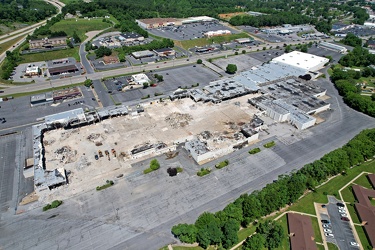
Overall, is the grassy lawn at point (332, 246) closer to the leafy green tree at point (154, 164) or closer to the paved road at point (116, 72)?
the leafy green tree at point (154, 164)

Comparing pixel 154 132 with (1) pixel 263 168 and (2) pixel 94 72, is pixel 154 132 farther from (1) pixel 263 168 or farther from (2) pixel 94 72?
(2) pixel 94 72

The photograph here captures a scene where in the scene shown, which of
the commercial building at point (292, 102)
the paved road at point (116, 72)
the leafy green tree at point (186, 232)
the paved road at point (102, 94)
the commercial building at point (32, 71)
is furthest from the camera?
the commercial building at point (32, 71)

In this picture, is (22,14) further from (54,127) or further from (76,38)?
(54,127)

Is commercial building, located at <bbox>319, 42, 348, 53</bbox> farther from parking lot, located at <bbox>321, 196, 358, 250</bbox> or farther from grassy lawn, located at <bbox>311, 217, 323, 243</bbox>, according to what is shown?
grassy lawn, located at <bbox>311, 217, 323, 243</bbox>

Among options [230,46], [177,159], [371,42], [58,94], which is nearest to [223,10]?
[230,46]

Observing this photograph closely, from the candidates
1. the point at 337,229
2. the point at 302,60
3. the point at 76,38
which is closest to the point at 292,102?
the point at 302,60

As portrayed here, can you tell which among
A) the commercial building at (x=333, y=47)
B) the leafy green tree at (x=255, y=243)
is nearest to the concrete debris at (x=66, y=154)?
the leafy green tree at (x=255, y=243)
